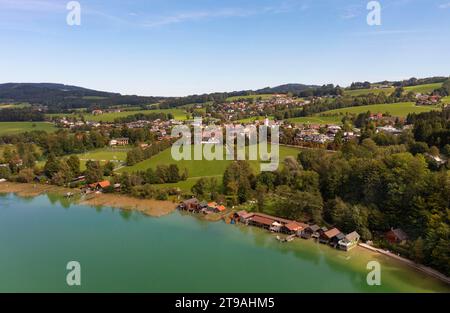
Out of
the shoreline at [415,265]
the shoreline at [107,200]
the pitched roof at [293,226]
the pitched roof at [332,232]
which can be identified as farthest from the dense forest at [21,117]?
the shoreline at [415,265]

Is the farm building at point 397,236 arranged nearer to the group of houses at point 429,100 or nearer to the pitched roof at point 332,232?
Result: the pitched roof at point 332,232

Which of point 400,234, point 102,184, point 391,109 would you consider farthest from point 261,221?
point 391,109

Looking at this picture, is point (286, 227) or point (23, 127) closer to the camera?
point (286, 227)

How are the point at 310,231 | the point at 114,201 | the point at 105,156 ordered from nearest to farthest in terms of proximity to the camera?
the point at 310,231 → the point at 114,201 → the point at 105,156

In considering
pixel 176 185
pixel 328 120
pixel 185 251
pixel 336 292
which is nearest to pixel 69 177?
pixel 176 185

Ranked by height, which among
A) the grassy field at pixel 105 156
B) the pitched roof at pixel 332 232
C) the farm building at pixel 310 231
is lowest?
the farm building at pixel 310 231

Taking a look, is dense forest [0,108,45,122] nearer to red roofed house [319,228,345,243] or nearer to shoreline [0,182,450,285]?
shoreline [0,182,450,285]

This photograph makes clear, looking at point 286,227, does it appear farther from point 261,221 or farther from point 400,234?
point 400,234
